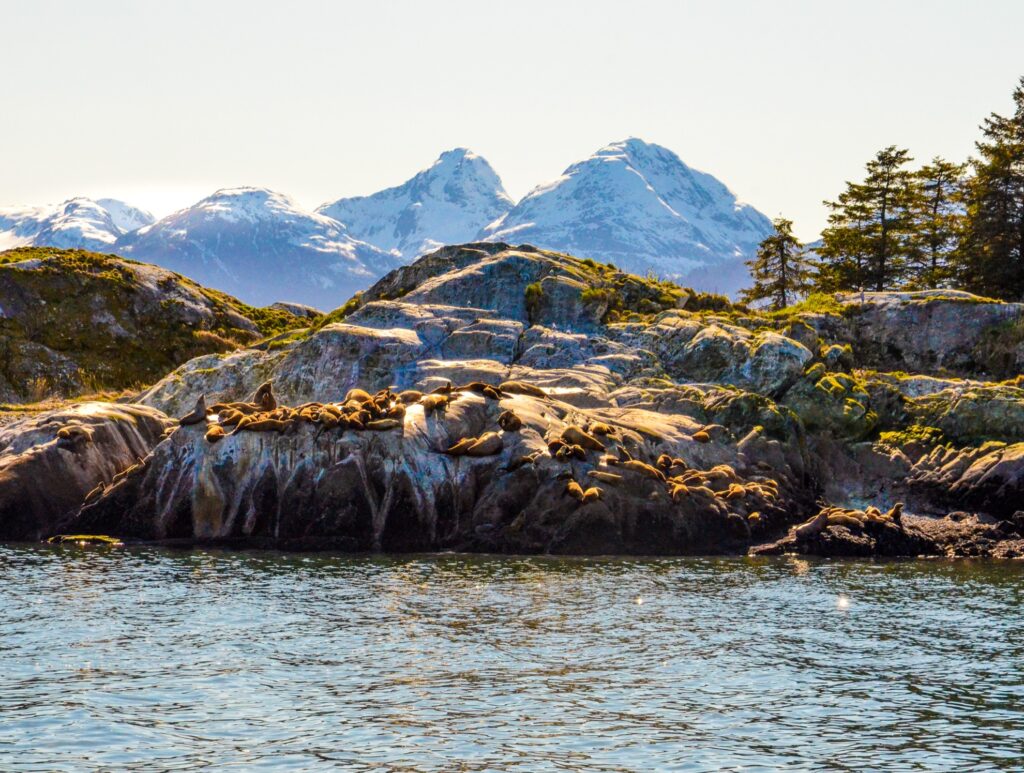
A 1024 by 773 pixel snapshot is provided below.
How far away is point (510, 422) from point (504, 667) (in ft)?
76.5

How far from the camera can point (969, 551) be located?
1850 inches

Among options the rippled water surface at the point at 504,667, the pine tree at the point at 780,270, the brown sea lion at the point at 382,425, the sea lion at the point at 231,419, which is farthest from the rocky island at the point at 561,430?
the pine tree at the point at 780,270

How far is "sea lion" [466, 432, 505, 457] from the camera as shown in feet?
159

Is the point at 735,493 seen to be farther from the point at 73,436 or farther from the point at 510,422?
the point at 73,436

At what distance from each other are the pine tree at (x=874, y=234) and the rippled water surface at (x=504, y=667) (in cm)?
5067

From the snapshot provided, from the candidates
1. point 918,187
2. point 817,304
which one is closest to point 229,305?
point 817,304

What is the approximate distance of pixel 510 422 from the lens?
50.1 metres

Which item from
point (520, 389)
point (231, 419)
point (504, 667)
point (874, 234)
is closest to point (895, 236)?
point (874, 234)

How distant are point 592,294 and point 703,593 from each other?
110 ft

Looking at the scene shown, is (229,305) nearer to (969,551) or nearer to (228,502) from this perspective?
(228,502)

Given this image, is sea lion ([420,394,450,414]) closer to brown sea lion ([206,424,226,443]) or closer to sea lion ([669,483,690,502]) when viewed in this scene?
brown sea lion ([206,424,226,443])

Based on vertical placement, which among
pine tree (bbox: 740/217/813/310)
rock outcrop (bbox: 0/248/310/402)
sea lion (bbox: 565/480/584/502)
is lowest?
sea lion (bbox: 565/480/584/502)

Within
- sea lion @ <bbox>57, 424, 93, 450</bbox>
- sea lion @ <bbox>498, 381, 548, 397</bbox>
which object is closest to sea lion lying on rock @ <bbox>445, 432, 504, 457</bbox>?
sea lion @ <bbox>498, 381, 548, 397</bbox>

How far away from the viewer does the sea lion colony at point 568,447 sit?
48031 millimetres
